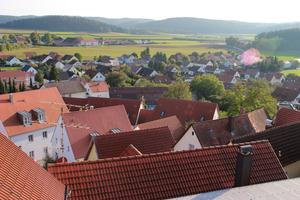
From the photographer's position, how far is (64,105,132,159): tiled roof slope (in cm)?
2202

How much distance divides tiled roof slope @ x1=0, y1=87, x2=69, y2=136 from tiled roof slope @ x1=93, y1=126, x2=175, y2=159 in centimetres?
1283

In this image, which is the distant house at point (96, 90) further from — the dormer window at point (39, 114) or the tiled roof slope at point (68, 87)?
the dormer window at point (39, 114)

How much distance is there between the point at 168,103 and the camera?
121 feet

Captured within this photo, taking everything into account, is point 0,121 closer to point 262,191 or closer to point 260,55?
point 262,191

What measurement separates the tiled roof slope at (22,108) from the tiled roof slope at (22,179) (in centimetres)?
1986

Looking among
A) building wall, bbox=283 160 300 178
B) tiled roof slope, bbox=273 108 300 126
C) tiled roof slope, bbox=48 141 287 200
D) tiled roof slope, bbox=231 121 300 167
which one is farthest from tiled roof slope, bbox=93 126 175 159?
tiled roof slope, bbox=273 108 300 126

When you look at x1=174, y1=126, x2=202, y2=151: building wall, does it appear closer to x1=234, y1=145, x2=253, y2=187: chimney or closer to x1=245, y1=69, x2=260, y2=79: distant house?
x1=234, y1=145, x2=253, y2=187: chimney

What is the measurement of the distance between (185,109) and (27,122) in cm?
1887

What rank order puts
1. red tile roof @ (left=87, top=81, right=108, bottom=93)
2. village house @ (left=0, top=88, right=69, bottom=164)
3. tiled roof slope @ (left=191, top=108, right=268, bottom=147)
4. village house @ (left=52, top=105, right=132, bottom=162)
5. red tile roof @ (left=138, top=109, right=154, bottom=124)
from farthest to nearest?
1. red tile roof @ (left=87, top=81, right=108, bottom=93)
2. red tile roof @ (left=138, top=109, right=154, bottom=124)
3. village house @ (left=0, top=88, right=69, bottom=164)
4. village house @ (left=52, top=105, right=132, bottom=162)
5. tiled roof slope @ (left=191, top=108, right=268, bottom=147)

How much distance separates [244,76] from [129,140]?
124868 mm

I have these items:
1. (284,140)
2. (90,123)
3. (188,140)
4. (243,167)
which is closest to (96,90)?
(90,123)

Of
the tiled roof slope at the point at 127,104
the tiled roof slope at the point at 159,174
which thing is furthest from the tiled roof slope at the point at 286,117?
the tiled roof slope at the point at 127,104

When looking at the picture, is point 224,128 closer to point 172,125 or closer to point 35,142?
point 172,125

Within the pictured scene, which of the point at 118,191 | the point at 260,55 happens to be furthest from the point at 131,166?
the point at 260,55
